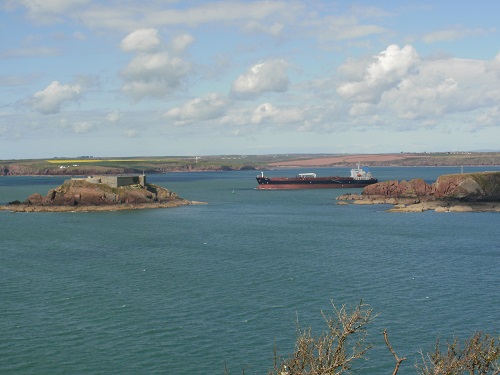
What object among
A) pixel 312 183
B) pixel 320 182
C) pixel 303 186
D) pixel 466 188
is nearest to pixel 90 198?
pixel 466 188

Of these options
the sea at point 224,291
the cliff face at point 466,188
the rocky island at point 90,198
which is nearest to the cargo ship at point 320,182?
the cliff face at point 466,188

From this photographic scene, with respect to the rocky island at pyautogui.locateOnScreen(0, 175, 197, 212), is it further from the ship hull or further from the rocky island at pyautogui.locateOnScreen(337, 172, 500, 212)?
the ship hull

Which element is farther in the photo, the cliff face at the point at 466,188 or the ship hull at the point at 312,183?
the ship hull at the point at 312,183

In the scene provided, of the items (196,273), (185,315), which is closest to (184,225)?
(196,273)

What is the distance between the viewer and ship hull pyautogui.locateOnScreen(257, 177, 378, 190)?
174m

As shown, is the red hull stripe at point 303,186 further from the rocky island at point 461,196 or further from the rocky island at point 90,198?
the rocky island at point 90,198

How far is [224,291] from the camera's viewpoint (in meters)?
43.8

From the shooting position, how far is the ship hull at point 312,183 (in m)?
174

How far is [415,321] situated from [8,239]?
5240cm

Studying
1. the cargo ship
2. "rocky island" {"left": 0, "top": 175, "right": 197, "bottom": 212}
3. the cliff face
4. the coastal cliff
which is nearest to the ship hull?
the cargo ship

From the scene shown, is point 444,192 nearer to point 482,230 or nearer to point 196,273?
point 482,230

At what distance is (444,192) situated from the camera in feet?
Result: 359

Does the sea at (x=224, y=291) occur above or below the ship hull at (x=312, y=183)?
below

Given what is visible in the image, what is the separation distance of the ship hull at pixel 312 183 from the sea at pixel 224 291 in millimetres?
88815
